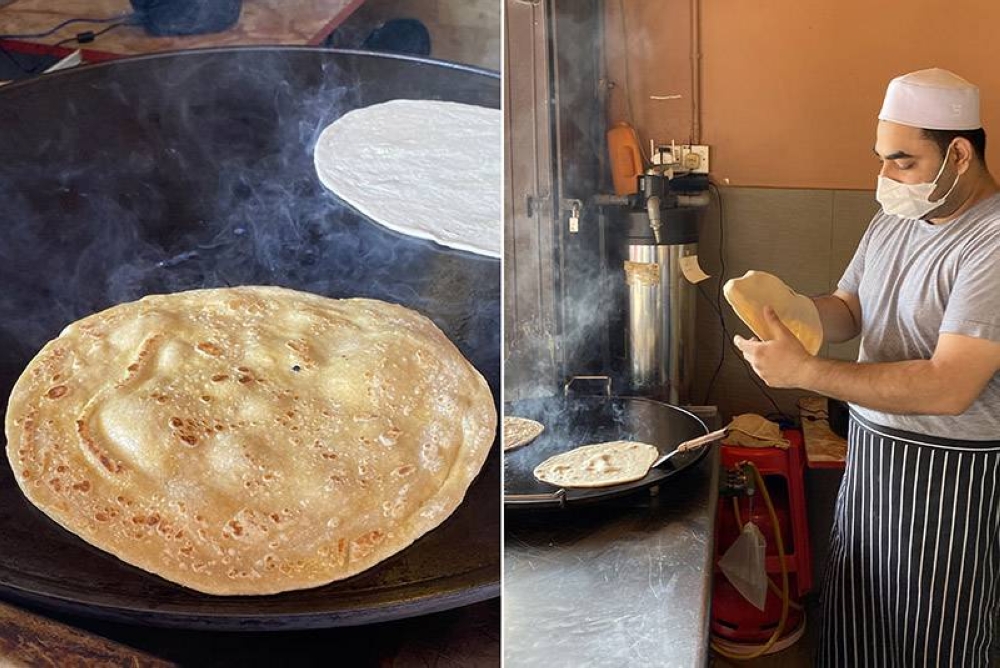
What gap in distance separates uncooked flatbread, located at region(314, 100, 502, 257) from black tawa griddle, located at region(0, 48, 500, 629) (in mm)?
24

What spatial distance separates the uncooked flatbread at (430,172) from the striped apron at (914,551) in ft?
3.62

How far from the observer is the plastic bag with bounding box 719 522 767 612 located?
1.88 meters

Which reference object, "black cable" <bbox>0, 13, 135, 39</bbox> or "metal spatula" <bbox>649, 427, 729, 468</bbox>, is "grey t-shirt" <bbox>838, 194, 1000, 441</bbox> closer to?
"metal spatula" <bbox>649, 427, 729, 468</bbox>

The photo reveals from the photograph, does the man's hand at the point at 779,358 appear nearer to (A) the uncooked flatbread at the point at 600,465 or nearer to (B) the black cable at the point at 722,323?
(A) the uncooked flatbread at the point at 600,465

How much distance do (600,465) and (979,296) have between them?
2.20 ft

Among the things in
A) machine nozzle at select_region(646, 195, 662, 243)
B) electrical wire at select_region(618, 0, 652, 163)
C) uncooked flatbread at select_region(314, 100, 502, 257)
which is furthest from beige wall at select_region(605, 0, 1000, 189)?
uncooked flatbread at select_region(314, 100, 502, 257)

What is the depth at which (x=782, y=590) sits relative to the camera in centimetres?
196

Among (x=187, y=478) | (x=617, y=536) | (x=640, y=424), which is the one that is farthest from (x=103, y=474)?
(x=640, y=424)

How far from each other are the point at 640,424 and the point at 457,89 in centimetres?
113

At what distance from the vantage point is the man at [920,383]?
4.43 feet

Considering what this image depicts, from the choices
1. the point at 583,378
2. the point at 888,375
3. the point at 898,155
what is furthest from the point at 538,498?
the point at 898,155

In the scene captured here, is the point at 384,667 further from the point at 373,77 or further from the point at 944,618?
the point at 944,618

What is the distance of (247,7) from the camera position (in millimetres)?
656

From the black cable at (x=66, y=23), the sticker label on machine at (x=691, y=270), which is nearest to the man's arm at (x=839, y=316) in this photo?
the sticker label on machine at (x=691, y=270)
